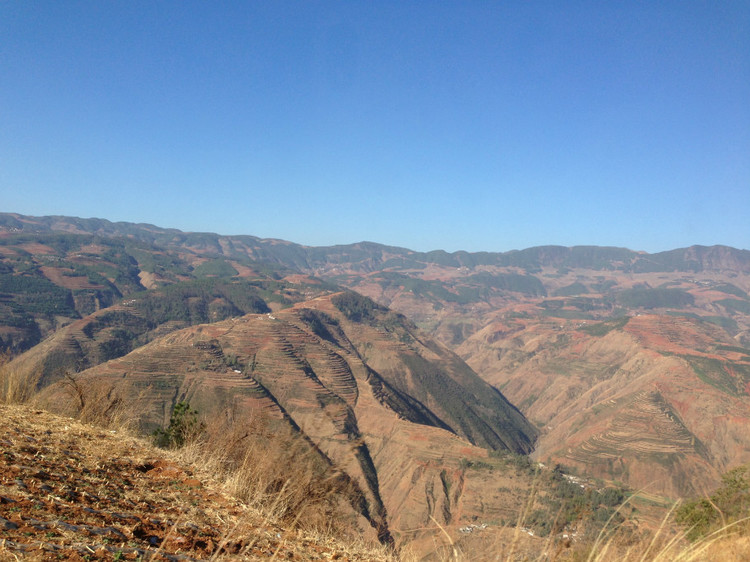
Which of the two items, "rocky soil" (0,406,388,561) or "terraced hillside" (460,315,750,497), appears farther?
"terraced hillside" (460,315,750,497)

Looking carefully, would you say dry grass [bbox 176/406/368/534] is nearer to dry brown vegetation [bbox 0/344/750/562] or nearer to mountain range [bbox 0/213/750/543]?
dry brown vegetation [bbox 0/344/750/562]

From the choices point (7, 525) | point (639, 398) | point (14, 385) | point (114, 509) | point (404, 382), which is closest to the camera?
point (7, 525)

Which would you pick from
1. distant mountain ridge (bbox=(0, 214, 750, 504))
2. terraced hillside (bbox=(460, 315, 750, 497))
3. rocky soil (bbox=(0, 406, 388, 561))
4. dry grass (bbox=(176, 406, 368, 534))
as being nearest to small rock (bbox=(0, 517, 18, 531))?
rocky soil (bbox=(0, 406, 388, 561))

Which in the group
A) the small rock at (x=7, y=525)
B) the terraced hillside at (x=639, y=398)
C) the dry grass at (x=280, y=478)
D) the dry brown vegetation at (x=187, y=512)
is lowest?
the terraced hillside at (x=639, y=398)

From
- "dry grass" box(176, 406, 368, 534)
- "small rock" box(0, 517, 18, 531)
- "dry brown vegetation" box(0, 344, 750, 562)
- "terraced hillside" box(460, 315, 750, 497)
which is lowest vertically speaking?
"terraced hillside" box(460, 315, 750, 497)

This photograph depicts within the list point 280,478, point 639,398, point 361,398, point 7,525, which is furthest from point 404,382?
point 7,525

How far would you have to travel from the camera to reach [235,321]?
9944cm

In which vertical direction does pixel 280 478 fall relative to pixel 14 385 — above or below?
below

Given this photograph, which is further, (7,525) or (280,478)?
(280,478)

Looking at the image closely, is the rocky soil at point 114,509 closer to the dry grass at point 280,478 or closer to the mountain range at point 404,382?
the dry grass at point 280,478

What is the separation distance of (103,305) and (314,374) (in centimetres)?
10549

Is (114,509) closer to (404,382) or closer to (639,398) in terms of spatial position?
(639,398)

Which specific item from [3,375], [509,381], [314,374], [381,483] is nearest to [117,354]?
[314,374]

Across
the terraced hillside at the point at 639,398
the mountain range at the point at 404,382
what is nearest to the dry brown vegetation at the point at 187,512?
the mountain range at the point at 404,382
